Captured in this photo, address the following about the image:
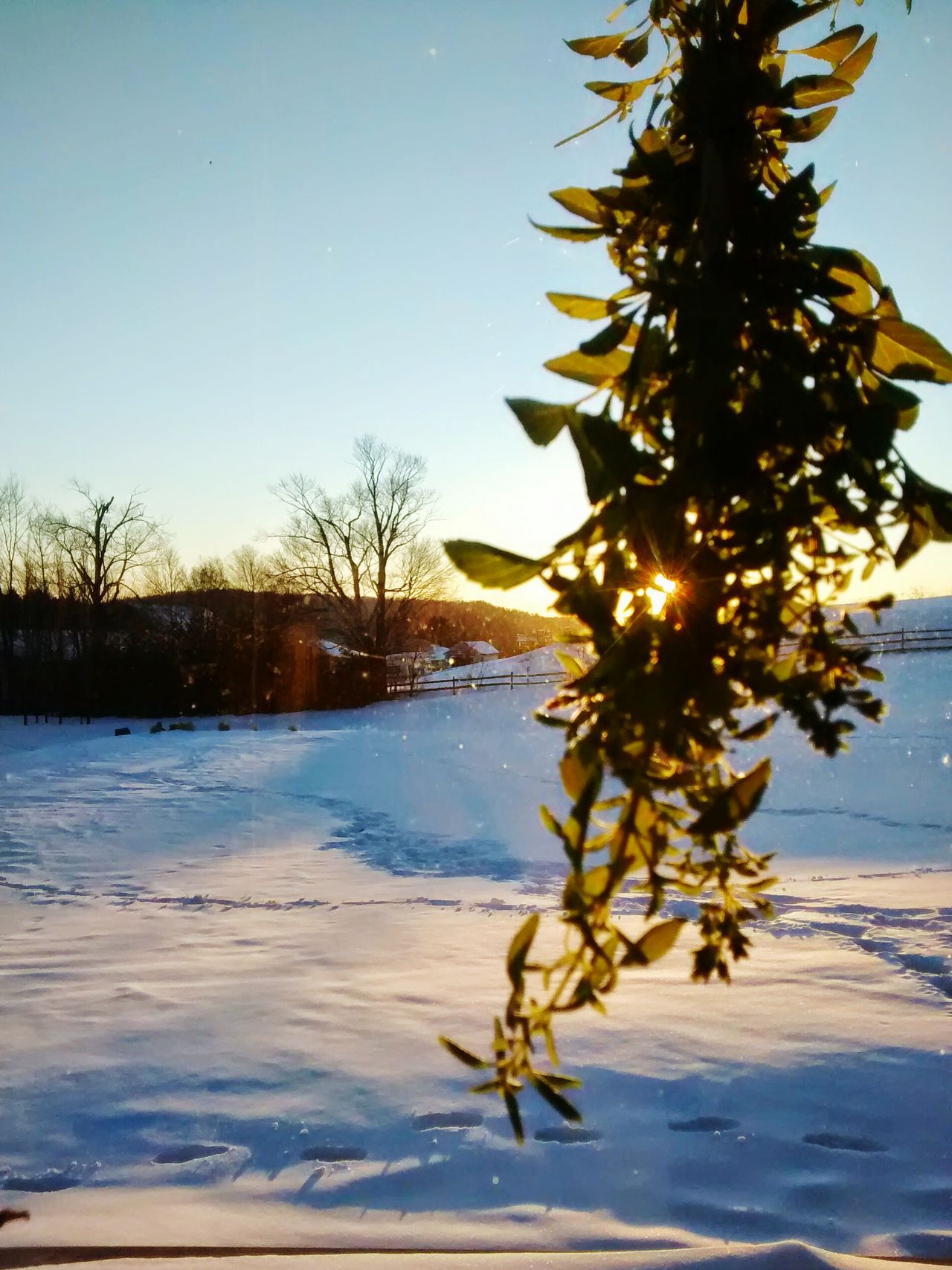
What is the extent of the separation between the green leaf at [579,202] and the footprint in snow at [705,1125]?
3.25 m

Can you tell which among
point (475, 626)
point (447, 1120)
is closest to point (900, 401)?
point (447, 1120)

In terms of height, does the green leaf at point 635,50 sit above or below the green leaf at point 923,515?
above

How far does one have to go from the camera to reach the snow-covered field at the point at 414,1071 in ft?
8.75

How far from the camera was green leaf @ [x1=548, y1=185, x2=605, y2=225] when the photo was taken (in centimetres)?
63

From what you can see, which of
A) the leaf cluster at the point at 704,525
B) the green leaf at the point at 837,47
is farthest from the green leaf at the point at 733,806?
the green leaf at the point at 837,47

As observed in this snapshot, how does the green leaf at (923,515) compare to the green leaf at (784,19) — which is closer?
the green leaf at (923,515)

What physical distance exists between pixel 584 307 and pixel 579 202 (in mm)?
108

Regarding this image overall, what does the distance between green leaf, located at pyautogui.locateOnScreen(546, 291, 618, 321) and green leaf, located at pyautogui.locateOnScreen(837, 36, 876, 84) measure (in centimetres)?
34

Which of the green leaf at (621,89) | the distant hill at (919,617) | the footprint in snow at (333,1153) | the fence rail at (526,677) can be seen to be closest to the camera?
the green leaf at (621,89)

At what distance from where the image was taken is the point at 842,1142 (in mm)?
3037

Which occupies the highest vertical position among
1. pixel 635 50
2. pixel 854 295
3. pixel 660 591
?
pixel 635 50

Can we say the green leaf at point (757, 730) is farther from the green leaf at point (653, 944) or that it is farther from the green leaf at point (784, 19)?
the green leaf at point (784, 19)

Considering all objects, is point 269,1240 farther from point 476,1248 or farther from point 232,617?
point 232,617

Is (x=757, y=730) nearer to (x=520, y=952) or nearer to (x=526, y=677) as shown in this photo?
(x=520, y=952)
